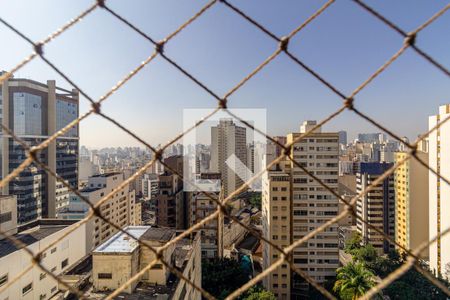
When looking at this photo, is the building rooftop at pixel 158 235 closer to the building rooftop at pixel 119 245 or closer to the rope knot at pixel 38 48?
the building rooftop at pixel 119 245

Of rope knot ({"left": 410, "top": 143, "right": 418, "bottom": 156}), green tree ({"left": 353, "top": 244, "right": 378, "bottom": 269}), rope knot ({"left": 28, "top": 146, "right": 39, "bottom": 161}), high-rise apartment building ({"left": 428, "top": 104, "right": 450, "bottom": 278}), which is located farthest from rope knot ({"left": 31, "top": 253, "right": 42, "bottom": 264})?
green tree ({"left": 353, "top": 244, "right": 378, "bottom": 269})

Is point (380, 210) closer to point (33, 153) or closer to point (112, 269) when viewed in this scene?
point (112, 269)

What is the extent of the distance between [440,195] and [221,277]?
655 cm

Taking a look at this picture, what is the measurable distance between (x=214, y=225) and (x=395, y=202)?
7976 mm

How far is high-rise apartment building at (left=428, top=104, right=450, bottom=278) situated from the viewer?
7.83 metres

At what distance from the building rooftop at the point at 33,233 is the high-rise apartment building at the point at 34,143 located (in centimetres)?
649

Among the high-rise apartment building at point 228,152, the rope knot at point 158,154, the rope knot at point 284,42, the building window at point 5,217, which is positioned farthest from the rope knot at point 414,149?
the high-rise apartment building at point 228,152

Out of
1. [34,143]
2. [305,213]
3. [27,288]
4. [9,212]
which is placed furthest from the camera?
[34,143]

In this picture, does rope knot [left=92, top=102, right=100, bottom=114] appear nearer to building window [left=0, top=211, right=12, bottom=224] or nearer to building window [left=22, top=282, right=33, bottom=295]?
building window [left=22, top=282, right=33, bottom=295]

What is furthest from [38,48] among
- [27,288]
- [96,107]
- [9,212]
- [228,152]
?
[228,152]

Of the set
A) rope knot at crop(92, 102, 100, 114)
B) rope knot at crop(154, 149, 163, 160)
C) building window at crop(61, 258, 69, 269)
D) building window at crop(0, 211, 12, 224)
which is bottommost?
building window at crop(61, 258, 69, 269)

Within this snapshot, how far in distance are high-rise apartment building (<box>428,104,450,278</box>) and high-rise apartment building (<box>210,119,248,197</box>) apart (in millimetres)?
8834

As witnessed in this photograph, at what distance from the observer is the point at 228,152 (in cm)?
1692

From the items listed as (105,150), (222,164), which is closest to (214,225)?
(222,164)
